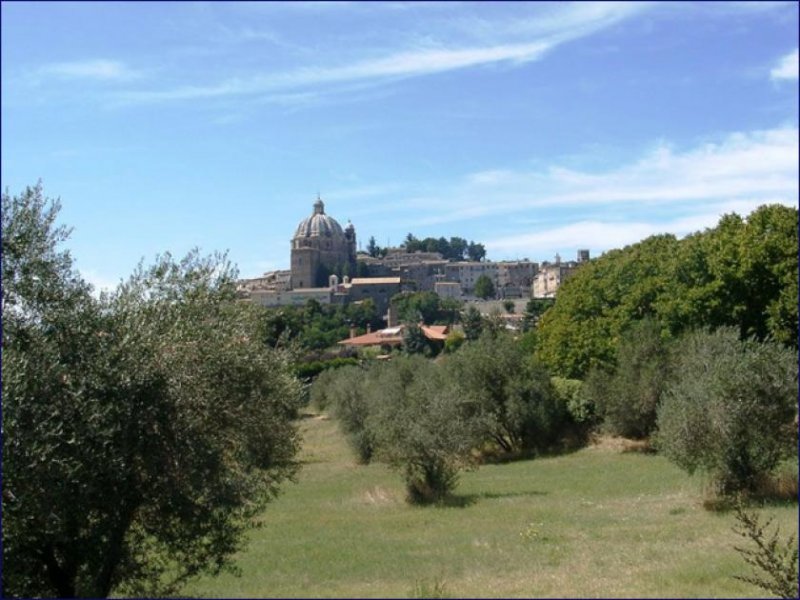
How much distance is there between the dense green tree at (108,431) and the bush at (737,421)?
45.3 feet

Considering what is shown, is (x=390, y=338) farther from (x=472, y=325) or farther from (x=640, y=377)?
(x=640, y=377)

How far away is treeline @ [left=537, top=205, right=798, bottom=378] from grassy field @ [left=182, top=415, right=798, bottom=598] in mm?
9295

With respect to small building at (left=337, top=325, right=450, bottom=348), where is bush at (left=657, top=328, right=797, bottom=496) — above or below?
above

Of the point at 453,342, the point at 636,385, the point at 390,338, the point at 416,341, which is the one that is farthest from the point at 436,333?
the point at 636,385

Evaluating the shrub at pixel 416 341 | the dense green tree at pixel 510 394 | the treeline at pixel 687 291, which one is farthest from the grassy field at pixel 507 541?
the shrub at pixel 416 341

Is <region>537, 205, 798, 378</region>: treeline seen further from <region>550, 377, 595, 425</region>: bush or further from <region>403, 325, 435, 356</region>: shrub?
<region>403, 325, 435, 356</region>: shrub

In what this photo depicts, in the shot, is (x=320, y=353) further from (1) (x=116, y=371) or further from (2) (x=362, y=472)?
(1) (x=116, y=371)

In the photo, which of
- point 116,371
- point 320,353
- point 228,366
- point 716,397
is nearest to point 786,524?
point 716,397

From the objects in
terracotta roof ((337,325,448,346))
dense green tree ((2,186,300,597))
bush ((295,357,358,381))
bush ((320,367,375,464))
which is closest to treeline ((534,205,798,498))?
bush ((320,367,375,464))

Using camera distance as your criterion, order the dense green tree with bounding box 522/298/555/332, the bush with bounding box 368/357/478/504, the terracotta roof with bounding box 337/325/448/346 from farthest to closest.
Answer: the terracotta roof with bounding box 337/325/448/346 < the dense green tree with bounding box 522/298/555/332 < the bush with bounding box 368/357/478/504

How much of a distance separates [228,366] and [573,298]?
4274cm

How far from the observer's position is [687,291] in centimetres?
4253

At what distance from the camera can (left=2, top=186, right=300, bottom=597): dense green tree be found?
1032 centimetres

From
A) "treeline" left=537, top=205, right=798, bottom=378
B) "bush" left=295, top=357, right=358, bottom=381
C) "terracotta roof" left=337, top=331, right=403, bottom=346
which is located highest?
"treeline" left=537, top=205, right=798, bottom=378
